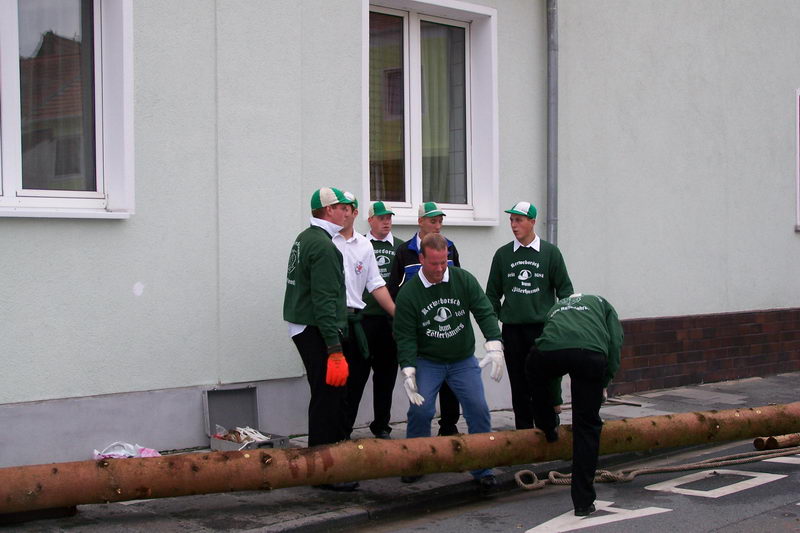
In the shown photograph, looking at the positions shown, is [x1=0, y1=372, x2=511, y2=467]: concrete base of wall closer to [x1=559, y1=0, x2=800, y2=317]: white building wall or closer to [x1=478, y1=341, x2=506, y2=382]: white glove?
[x1=478, y1=341, x2=506, y2=382]: white glove

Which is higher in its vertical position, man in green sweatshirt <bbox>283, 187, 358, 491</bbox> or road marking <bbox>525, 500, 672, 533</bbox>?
man in green sweatshirt <bbox>283, 187, 358, 491</bbox>

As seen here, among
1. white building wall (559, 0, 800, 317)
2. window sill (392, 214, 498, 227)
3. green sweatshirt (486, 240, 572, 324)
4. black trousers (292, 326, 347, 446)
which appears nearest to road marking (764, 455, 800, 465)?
green sweatshirt (486, 240, 572, 324)

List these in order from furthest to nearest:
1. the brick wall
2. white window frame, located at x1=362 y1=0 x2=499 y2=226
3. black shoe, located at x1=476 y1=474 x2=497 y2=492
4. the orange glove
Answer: the brick wall
white window frame, located at x1=362 y1=0 x2=499 y2=226
black shoe, located at x1=476 y1=474 x2=497 y2=492
the orange glove

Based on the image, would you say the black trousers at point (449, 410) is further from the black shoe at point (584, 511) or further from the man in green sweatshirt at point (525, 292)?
the black shoe at point (584, 511)

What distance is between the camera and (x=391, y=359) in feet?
26.2

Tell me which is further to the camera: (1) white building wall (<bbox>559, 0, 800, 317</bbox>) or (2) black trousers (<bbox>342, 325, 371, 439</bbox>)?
(1) white building wall (<bbox>559, 0, 800, 317</bbox>)

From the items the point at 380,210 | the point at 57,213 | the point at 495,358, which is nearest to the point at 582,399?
the point at 495,358

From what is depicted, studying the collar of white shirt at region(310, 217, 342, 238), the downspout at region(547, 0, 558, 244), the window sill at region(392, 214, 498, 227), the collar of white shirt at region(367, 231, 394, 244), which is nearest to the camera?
the collar of white shirt at region(310, 217, 342, 238)

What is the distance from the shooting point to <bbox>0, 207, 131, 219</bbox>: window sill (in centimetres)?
669

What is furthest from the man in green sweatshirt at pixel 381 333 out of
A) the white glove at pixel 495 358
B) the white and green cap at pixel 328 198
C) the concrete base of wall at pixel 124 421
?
the white glove at pixel 495 358

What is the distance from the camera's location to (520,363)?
7777mm

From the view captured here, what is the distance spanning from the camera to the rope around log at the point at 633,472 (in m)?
7.00

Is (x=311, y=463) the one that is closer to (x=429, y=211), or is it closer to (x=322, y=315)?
(x=322, y=315)

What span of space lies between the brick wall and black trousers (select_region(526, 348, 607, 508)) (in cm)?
483
